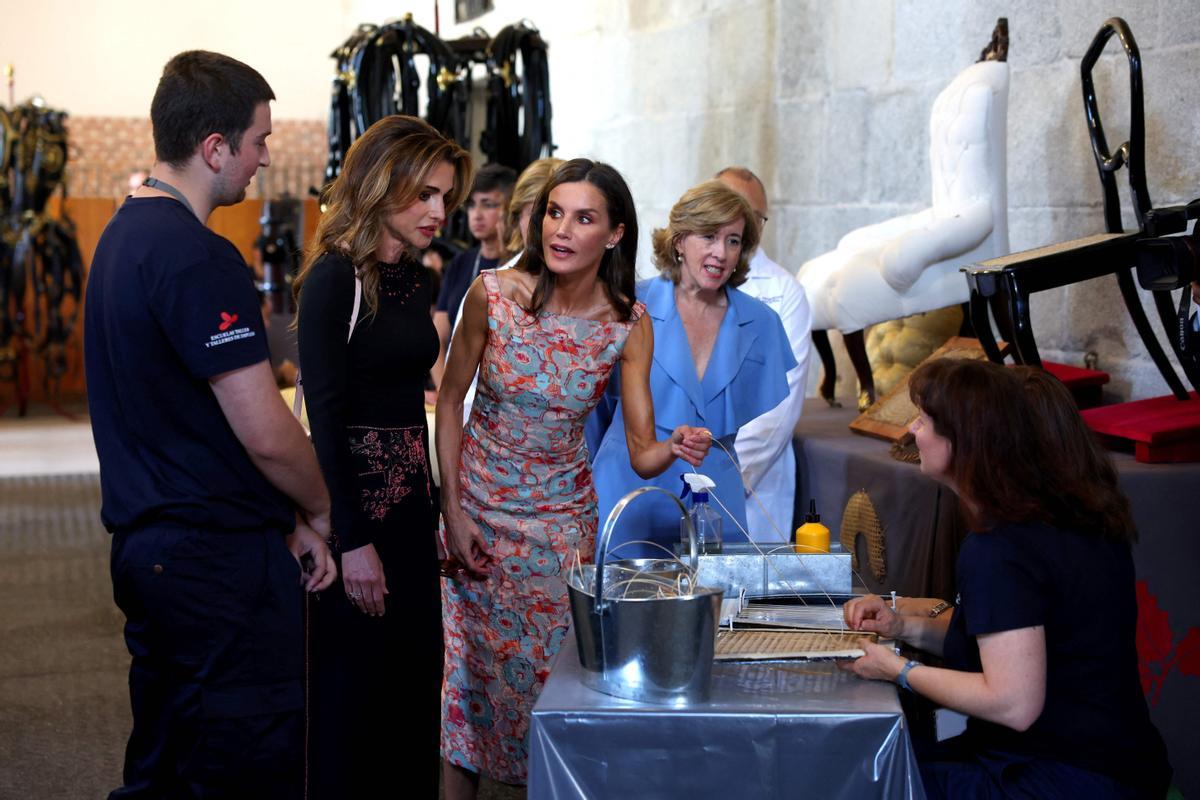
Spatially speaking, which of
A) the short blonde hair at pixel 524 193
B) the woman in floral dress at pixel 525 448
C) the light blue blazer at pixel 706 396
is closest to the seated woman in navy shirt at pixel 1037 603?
the woman in floral dress at pixel 525 448

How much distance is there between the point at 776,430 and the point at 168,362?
214 centimetres

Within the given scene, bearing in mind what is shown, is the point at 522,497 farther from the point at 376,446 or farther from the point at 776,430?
the point at 776,430

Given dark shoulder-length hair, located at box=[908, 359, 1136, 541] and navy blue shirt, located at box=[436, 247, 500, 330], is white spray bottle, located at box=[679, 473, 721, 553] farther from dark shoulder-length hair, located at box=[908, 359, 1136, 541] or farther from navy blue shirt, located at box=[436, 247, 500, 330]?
navy blue shirt, located at box=[436, 247, 500, 330]

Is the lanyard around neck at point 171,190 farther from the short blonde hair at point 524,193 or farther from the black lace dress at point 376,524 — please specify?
the short blonde hair at point 524,193

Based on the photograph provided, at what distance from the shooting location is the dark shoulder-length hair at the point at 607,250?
9.46 ft

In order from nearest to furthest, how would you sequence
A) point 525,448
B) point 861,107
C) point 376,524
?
point 376,524 < point 525,448 < point 861,107

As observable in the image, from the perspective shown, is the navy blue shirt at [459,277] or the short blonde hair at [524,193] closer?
the short blonde hair at [524,193]

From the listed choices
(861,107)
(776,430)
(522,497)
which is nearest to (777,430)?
(776,430)

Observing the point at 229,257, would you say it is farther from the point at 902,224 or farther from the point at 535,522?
the point at 902,224

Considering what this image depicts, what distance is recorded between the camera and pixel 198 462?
217 centimetres

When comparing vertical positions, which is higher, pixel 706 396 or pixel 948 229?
pixel 948 229

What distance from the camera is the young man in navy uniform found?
211cm

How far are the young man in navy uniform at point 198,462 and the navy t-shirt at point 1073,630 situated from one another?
1.09m

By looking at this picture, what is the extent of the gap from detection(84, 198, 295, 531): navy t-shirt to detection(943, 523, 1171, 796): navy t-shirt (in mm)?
1144
